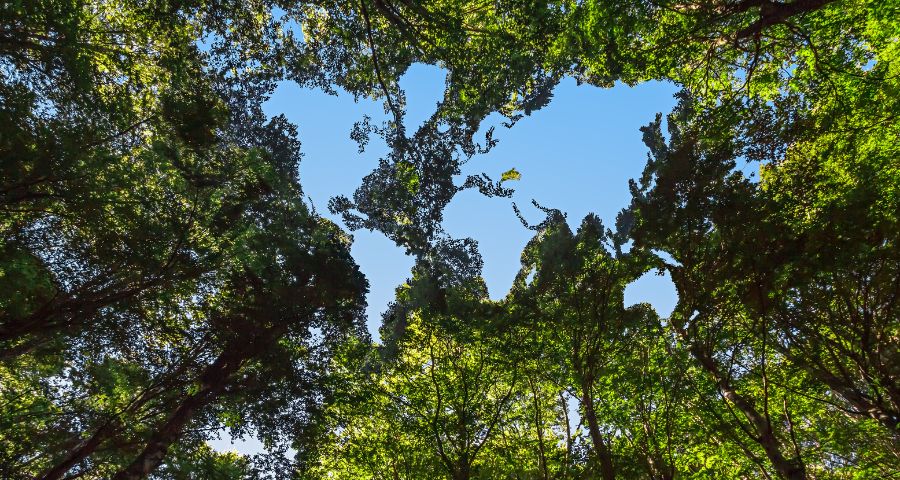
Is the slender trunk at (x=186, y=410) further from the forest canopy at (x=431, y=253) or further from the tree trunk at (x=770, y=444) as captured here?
the tree trunk at (x=770, y=444)

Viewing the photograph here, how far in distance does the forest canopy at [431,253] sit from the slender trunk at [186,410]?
0.07 m

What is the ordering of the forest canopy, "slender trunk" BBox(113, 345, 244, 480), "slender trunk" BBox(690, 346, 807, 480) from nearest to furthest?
"slender trunk" BBox(690, 346, 807, 480) → the forest canopy → "slender trunk" BBox(113, 345, 244, 480)

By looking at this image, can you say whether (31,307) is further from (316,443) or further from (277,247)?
(316,443)

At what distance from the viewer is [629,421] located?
1284cm

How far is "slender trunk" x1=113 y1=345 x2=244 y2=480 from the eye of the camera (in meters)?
10.0

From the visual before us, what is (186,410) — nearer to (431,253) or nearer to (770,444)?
(431,253)

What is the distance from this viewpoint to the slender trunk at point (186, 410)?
32.9ft

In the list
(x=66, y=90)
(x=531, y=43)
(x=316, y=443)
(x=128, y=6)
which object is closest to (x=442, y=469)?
(x=316, y=443)

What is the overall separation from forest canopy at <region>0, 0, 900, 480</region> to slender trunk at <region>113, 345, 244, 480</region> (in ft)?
0.22

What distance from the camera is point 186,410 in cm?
1119

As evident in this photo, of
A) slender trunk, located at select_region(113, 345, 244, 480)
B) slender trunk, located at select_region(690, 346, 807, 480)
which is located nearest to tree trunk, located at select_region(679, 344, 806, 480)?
slender trunk, located at select_region(690, 346, 807, 480)

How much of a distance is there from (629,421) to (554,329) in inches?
180

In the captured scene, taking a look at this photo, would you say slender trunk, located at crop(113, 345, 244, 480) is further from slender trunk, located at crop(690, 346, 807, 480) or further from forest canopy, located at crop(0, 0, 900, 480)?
slender trunk, located at crop(690, 346, 807, 480)

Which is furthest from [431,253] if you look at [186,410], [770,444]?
[770,444]
